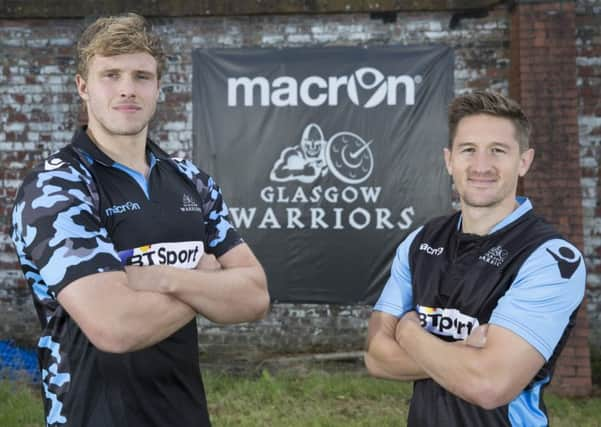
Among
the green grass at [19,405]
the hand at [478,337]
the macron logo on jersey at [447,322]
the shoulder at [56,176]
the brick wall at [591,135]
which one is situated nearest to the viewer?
the shoulder at [56,176]

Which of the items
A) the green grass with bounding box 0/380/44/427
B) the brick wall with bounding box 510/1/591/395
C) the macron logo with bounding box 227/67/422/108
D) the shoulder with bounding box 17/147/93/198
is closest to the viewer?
the shoulder with bounding box 17/147/93/198

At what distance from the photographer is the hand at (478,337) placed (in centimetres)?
194

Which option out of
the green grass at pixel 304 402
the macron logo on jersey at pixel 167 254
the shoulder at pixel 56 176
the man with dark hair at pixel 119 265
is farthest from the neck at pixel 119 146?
the green grass at pixel 304 402

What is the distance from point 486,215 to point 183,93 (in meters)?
4.39

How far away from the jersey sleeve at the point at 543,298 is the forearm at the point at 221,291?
83 cm

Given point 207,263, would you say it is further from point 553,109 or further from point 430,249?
point 553,109

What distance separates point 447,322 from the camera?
2123 mm

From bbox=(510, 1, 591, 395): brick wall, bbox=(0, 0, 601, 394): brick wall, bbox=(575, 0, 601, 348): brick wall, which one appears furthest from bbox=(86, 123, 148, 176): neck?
bbox=(575, 0, 601, 348): brick wall

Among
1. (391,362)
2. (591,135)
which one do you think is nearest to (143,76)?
(391,362)

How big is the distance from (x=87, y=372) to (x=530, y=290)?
1.42 metres

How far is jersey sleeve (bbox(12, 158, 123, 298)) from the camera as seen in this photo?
176 cm

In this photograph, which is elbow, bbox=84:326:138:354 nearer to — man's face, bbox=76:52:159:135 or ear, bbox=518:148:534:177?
man's face, bbox=76:52:159:135

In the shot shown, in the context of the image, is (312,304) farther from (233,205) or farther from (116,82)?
(116,82)

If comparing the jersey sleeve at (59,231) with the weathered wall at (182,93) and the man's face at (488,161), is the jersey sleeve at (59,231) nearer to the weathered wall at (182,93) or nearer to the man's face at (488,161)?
the man's face at (488,161)
